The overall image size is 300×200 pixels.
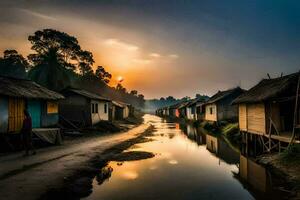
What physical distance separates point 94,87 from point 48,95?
64413 mm

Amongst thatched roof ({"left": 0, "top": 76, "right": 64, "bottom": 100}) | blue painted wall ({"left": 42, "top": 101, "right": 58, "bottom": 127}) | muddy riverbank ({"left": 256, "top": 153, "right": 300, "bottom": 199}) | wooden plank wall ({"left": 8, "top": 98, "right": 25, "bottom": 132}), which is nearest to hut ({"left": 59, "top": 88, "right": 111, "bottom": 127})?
blue painted wall ({"left": 42, "top": 101, "right": 58, "bottom": 127})

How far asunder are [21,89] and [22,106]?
1.33 meters

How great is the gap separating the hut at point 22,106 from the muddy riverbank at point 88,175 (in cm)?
633

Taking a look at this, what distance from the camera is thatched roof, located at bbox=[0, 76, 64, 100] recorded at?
19.8 metres

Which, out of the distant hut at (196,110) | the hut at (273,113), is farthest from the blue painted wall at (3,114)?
the distant hut at (196,110)

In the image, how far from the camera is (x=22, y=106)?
22.0 metres

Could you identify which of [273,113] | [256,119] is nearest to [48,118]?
[256,119]

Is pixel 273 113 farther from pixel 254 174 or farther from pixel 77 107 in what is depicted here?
pixel 77 107

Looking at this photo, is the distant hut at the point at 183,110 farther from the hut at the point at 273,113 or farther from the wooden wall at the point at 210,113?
the hut at the point at 273,113

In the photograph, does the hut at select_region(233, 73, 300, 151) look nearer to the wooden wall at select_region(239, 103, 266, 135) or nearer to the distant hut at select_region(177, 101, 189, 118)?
the wooden wall at select_region(239, 103, 266, 135)

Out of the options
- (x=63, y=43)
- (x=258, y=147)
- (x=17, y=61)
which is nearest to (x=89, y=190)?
(x=258, y=147)

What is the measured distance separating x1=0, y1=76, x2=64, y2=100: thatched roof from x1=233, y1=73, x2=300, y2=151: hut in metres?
16.7

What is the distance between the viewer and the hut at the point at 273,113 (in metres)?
18.1

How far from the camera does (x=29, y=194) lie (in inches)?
348
